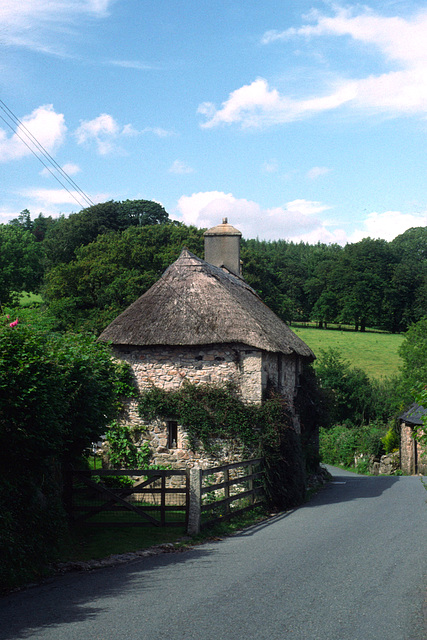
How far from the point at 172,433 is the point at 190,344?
269cm

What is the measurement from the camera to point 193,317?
1866cm

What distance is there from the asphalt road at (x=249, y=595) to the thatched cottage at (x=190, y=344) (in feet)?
19.1

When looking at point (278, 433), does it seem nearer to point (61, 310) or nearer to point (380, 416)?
point (61, 310)

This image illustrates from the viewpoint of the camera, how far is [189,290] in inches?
774

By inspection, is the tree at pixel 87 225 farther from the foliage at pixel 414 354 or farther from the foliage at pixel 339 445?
the foliage at pixel 414 354

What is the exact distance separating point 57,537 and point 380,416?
38.8m

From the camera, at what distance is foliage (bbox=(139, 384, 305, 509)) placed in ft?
56.4

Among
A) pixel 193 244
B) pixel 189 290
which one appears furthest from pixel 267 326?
pixel 193 244

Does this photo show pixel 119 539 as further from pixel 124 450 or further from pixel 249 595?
pixel 124 450

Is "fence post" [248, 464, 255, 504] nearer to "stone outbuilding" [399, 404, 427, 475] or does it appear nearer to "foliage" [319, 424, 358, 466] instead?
"stone outbuilding" [399, 404, 427, 475]

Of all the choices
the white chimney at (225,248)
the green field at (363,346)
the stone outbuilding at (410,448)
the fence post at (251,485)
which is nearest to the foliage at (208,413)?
the fence post at (251,485)

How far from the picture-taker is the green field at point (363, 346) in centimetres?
5610

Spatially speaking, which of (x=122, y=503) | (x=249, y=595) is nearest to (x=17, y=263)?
(x=122, y=503)

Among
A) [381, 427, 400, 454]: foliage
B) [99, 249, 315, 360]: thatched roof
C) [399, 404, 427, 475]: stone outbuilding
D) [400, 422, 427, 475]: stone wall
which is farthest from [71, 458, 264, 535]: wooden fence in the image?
[381, 427, 400, 454]: foliage
